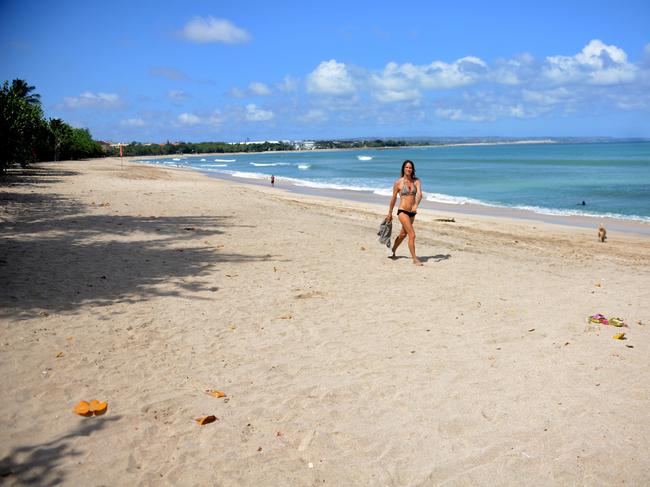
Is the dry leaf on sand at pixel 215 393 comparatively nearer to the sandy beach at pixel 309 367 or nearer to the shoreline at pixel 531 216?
the sandy beach at pixel 309 367

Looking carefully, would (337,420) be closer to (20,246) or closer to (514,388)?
(514,388)

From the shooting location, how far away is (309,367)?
4.85 m

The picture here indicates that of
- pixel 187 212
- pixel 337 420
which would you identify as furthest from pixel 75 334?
pixel 187 212

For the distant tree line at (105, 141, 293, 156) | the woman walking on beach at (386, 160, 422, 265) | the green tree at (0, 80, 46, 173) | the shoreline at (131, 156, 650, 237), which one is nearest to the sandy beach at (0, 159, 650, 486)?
the woman walking on beach at (386, 160, 422, 265)

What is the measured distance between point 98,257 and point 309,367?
4.93m

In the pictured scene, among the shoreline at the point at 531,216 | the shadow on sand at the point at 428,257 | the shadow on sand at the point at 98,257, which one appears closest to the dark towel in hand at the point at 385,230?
the shadow on sand at the point at 428,257

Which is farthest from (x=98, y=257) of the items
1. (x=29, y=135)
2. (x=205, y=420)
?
(x=29, y=135)

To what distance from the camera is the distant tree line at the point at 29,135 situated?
812 inches

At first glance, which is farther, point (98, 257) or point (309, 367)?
point (98, 257)

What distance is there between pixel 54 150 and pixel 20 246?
51867 mm

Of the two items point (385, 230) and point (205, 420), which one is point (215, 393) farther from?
point (385, 230)

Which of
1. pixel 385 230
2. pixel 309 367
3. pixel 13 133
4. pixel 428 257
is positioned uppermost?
pixel 13 133

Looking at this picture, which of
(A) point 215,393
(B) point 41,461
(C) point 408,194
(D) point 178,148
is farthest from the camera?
(D) point 178,148

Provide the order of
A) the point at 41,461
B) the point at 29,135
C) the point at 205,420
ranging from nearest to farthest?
the point at 41,461 < the point at 205,420 < the point at 29,135
